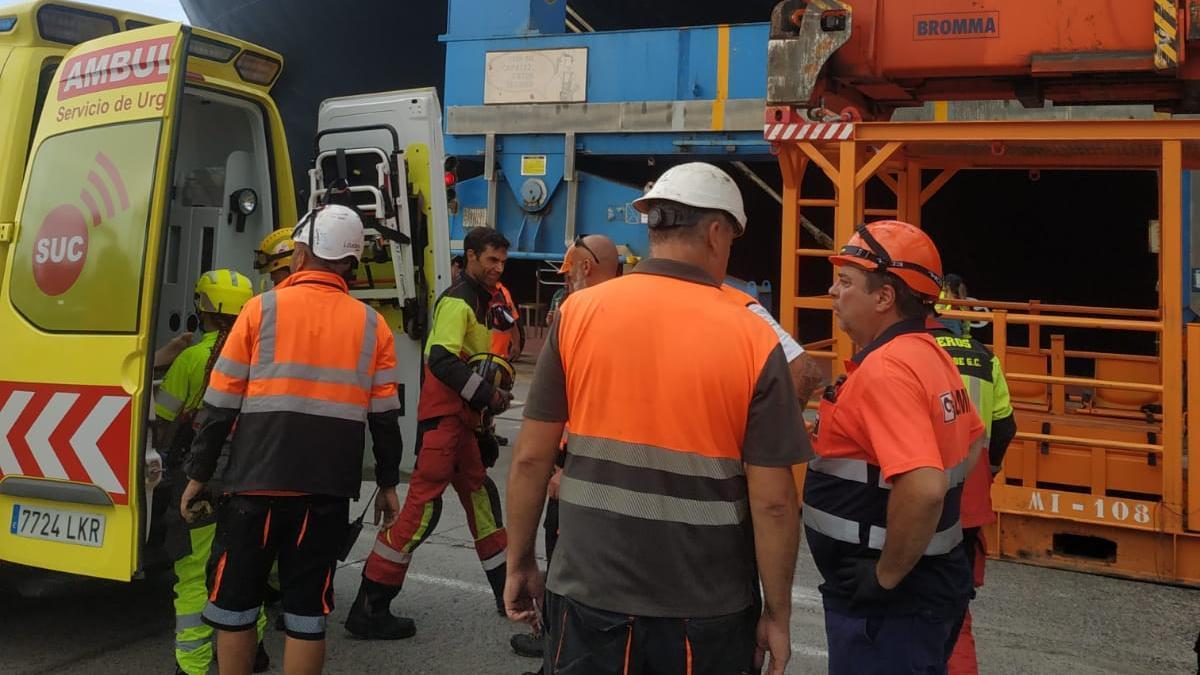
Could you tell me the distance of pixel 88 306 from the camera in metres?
3.52

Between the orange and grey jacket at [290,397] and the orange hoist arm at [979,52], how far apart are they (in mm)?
4066

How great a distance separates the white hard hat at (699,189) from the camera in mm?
2168

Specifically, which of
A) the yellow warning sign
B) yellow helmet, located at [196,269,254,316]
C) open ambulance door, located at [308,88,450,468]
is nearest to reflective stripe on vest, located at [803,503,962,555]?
yellow helmet, located at [196,269,254,316]

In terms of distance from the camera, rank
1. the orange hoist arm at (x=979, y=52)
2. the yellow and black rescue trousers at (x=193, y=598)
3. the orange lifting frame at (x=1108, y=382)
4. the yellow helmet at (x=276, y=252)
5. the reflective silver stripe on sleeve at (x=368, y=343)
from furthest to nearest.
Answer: the orange hoist arm at (x=979, y=52)
the orange lifting frame at (x=1108, y=382)
the yellow helmet at (x=276, y=252)
the yellow and black rescue trousers at (x=193, y=598)
the reflective silver stripe on sleeve at (x=368, y=343)

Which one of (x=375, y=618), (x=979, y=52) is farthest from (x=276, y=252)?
(x=979, y=52)

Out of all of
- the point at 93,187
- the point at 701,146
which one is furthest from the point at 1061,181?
the point at 93,187

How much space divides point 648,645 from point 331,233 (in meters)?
1.86

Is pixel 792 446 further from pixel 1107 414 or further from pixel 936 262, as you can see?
pixel 1107 414

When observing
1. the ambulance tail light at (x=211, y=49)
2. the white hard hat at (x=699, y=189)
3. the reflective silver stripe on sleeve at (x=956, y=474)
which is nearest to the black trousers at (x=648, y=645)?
the reflective silver stripe on sleeve at (x=956, y=474)

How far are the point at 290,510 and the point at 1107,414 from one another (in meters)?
5.71

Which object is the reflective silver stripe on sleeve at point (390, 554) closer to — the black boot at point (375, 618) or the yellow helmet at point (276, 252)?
the black boot at point (375, 618)

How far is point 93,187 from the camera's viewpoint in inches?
141

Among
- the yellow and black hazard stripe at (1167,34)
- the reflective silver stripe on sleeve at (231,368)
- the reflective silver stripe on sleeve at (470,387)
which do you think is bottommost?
the reflective silver stripe on sleeve at (470,387)

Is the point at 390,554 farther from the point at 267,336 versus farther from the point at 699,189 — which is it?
the point at 699,189
